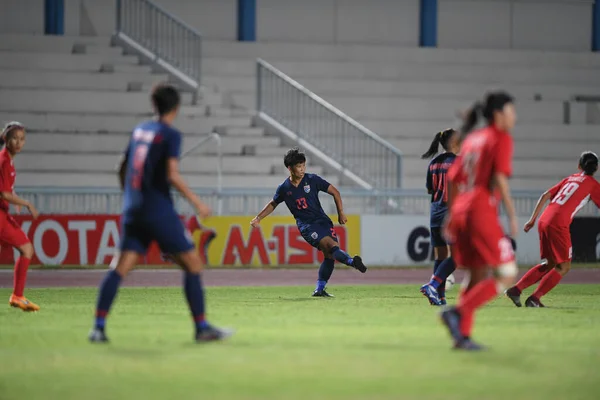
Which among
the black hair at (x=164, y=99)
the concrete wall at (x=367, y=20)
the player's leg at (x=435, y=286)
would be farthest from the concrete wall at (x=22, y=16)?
the black hair at (x=164, y=99)

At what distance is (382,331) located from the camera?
10.5 metres

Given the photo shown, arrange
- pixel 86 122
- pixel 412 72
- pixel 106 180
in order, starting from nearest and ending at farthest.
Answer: pixel 106 180, pixel 86 122, pixel 412 72

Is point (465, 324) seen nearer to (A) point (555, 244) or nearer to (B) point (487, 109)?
(B) point (487, 109)

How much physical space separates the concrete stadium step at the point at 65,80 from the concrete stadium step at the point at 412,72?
127 inches

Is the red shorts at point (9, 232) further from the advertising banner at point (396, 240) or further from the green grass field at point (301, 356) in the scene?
the advertising banner at point (396, 240)

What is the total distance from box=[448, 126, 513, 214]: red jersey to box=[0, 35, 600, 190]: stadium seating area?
19.0 metres

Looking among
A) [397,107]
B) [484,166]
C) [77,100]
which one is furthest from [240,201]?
[484,166]

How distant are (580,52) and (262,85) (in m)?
10.9

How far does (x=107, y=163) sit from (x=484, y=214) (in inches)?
787

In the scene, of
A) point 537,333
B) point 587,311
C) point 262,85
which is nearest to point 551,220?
point 587,311

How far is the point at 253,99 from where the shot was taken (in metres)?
31.7

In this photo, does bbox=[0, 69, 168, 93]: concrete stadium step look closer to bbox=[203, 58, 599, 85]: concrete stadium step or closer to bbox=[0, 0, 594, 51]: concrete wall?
bbox=[203, 58, 599, 85]: concrete stadium step

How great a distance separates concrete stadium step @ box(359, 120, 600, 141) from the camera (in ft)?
103

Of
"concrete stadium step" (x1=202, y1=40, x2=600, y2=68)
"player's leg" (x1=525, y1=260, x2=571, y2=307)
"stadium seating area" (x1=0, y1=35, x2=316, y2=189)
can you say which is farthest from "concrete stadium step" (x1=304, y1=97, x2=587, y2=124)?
"player's leg" (x1=525, y1=260, x2=571, y2=307)
